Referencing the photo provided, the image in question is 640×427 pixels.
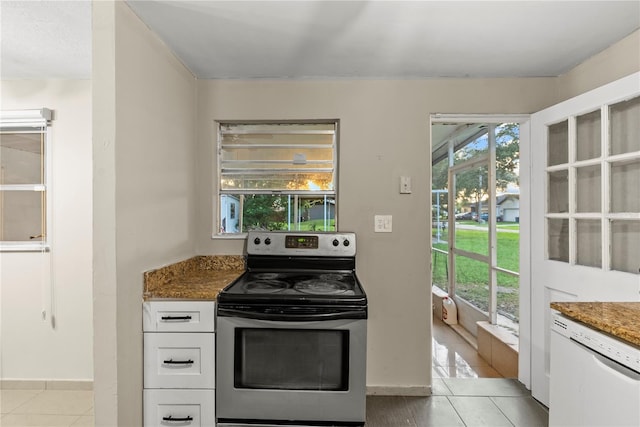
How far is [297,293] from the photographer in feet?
5.65

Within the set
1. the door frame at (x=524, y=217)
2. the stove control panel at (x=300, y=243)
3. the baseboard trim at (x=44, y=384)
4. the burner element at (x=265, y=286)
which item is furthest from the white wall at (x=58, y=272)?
the door frame at (x=524, y=217)

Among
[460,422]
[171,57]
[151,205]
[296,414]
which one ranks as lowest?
[460,422]

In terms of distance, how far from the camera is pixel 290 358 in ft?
5.56

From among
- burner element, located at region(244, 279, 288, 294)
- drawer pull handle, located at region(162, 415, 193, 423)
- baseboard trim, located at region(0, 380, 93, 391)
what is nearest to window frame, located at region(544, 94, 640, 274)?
burner element, located at region(244, 279, 288, 294)

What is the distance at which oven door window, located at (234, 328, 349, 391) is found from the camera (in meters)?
1.69

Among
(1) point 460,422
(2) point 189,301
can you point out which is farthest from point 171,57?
(1) point 460,422

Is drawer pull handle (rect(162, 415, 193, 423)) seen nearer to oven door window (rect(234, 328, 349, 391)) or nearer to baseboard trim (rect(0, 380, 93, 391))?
oven door window (rect(234, 328, 349, 391))

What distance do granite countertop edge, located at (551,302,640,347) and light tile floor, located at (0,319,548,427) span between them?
1050mm

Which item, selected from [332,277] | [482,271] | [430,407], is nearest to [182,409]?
[332,277]

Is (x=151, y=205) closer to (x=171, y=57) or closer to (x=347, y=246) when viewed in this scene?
(x=171, y=57)

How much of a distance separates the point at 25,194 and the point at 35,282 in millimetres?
658

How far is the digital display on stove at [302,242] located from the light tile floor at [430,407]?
3.72 feet

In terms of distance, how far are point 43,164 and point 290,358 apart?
230cm

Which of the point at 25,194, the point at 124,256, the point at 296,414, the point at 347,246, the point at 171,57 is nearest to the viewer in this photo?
the point at 124,256
